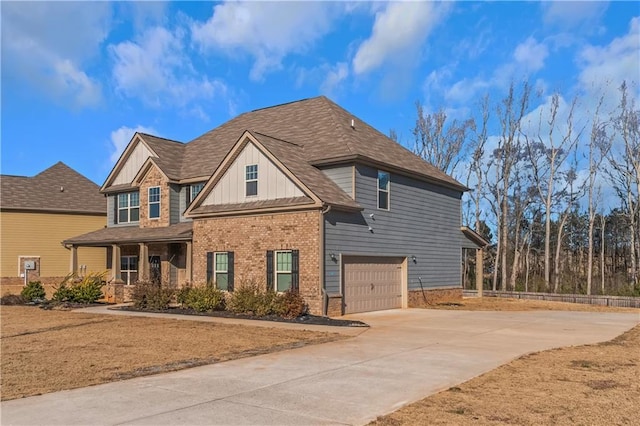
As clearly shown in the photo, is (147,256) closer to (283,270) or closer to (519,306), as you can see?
Answer: (283,270)

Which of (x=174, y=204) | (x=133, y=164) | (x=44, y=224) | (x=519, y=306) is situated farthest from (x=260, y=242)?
(x=44, y=224)

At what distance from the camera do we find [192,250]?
2298 cm

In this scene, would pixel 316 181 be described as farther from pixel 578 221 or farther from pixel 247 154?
pixel 578 221

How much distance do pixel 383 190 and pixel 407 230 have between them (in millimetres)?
2449

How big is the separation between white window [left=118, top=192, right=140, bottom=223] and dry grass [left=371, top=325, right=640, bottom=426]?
21.6 m

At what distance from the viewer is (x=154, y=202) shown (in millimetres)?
26641

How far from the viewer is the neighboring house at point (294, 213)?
1961 cm

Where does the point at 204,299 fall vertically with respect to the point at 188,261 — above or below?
below

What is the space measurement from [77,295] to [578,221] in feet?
140

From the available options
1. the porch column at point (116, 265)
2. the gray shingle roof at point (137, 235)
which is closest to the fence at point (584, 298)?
the gray shingle roof at point (137, 235)

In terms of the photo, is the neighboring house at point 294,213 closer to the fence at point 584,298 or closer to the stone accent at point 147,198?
the stone accent at point 147,198

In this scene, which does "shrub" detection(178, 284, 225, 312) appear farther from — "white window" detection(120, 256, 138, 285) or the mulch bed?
"white window" detection(120, 256, 138, 285)

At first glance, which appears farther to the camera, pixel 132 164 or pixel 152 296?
pixel 132 164

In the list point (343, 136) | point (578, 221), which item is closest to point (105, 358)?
point (343, 136)
